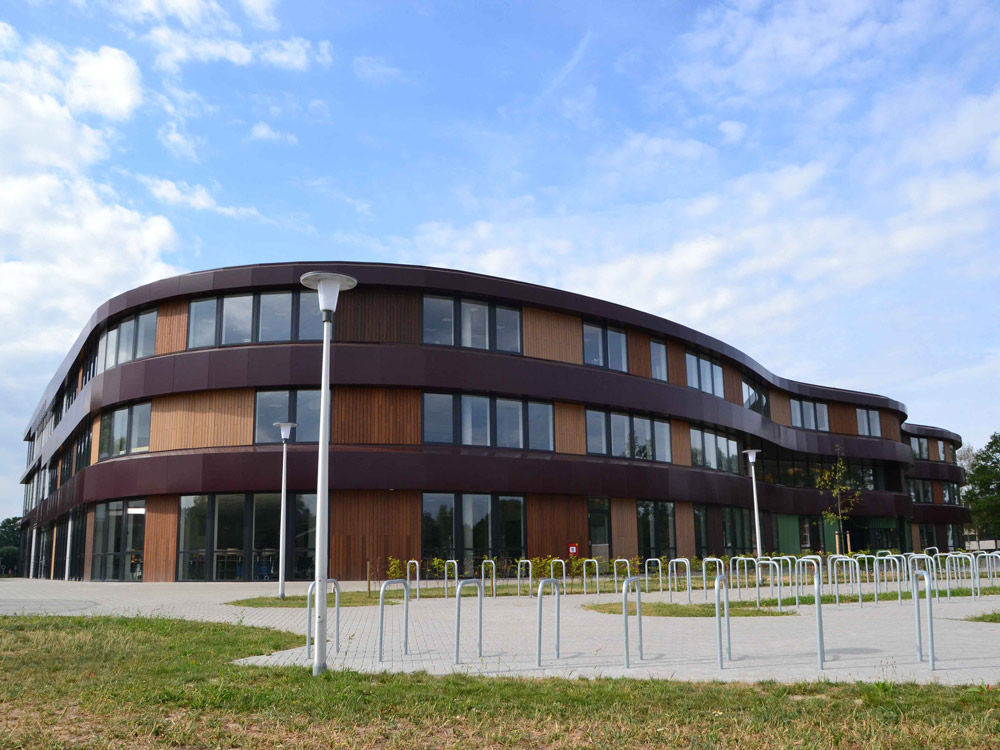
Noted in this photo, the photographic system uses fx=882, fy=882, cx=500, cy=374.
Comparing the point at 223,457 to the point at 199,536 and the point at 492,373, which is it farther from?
the point at 492,373

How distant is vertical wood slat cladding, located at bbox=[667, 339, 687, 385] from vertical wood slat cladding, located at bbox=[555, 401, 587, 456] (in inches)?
223

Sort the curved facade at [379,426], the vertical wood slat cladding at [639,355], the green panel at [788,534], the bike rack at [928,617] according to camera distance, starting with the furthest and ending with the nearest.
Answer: the green panel at [788,534] → the vertical wood slat cladding at [639,355] → the curved facade at [379,426] → the bike rack at [928,617]

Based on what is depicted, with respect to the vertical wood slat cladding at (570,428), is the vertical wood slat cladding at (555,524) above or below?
below

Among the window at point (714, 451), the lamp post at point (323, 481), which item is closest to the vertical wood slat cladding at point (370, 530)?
the window at point (714, 451)

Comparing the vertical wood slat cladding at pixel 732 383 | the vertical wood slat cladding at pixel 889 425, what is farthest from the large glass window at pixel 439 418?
the vertical wood slat cladding at pixel 889 425

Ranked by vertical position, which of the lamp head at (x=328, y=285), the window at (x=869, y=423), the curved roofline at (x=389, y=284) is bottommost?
the lamp head at (x=328, y=285)

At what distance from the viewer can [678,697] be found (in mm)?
7703

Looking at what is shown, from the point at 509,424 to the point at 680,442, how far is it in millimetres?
9167

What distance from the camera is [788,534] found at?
155 feet

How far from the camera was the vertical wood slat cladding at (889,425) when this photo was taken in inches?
2135

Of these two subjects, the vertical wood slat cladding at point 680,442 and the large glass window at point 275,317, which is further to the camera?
the vertical wood slat cladding at point 680,442

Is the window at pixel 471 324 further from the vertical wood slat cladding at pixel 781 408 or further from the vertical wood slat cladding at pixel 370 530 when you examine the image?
the vertical wood slat cladding at pixel 781 408

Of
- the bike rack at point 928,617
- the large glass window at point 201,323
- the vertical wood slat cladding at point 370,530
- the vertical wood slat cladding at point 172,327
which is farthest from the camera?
the vertical wood slat cladding at point 172,327

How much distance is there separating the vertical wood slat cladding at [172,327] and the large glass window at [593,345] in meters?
14.1
